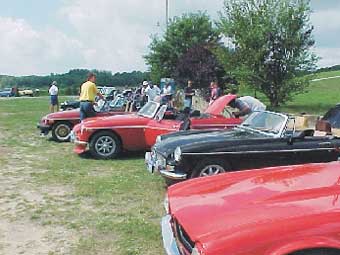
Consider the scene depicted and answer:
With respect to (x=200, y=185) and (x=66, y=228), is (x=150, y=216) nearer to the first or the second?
(x=66, y=228)

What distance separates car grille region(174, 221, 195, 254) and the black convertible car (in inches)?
143

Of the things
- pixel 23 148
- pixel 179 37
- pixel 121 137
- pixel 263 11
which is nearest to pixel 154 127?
pixel 121 137

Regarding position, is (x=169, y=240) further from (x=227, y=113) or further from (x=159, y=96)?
(x=159, y=96)

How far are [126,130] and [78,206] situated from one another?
4.28m

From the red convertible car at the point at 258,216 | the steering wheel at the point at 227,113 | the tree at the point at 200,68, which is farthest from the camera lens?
the tree at the point at 200,68

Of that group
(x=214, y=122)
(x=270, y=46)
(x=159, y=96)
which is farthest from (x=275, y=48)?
(x=214, y=122)

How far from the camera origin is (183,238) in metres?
3.46

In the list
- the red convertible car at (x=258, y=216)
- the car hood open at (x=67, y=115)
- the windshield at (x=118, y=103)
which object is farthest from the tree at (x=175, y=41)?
the red convertible car at (x=258, y=216)

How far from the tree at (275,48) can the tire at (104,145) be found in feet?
38.7

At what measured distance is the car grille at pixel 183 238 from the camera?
10.8 ft

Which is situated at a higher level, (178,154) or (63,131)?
(178,154)

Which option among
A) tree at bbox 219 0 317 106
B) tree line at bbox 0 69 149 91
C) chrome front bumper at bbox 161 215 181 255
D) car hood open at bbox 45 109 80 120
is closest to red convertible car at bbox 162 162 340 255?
chrome front bumper at bbox 161 215 181 255

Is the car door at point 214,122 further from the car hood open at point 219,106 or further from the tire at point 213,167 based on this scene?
the tire at point 213,167

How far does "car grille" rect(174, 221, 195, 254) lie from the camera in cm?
328
